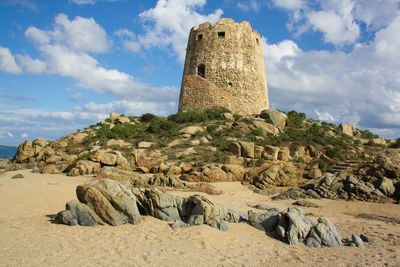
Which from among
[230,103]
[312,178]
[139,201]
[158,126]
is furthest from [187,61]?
[139,201]

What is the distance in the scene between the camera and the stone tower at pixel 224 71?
71.2 ft

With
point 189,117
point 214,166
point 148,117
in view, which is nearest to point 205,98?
point 189,117

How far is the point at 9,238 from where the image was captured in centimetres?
552

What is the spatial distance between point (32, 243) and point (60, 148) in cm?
1384

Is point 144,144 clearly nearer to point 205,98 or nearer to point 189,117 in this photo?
point 189,117

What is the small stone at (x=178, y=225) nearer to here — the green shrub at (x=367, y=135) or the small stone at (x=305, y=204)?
the small stone at (x=305, y=204)

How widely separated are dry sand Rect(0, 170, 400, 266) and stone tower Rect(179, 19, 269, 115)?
1494cm

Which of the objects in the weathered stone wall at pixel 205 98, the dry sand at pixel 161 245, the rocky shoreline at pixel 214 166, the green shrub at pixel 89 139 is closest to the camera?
the dry sand at pixel 161 245

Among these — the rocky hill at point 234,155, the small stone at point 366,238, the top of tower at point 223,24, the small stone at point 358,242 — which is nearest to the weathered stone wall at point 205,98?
the rocky hill at point 234,155

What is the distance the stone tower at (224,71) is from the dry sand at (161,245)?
588 inches

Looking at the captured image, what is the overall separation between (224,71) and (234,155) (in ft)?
32.8

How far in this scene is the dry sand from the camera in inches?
195

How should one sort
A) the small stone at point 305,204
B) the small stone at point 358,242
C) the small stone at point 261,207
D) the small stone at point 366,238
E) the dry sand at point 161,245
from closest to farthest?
the dry sand at point 161,245
the small stone at point 358,242
the small stone at point 366,238
the small stone at point 261,207
the small stone at point 305,204

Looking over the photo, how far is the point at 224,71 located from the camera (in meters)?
22.0
